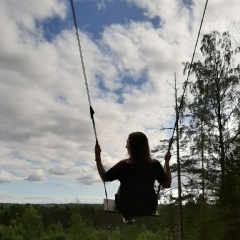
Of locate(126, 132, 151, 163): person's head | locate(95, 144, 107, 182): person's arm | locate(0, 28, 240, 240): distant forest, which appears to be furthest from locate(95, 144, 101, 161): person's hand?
locate(0, 28, 240, 240): distant forest

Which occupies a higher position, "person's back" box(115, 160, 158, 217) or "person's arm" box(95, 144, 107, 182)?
"person's arm" box(95, 144, 107, 182)

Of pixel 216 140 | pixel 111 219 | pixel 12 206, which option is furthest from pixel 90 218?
pixel 216 140

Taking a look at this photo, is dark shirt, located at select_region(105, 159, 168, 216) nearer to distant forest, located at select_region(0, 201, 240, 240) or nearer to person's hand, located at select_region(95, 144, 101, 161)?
person's hand, located at select_region(95, 144, 101, 161)

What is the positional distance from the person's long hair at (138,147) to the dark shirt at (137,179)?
0.21 ft

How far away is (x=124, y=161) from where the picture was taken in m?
4.56

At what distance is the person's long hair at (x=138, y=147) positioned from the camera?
4469mm

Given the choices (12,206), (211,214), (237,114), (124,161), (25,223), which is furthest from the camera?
(12,206)

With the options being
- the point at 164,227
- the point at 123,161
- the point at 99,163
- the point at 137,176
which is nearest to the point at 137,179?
the point at 137,176

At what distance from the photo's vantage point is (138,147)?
176 inches

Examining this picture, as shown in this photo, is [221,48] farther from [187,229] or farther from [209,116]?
[187,229]

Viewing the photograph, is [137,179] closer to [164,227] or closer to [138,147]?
[138,147]

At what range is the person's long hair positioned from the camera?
14.7 feet

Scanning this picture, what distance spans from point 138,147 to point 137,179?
1.20ft

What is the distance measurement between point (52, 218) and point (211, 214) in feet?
270
